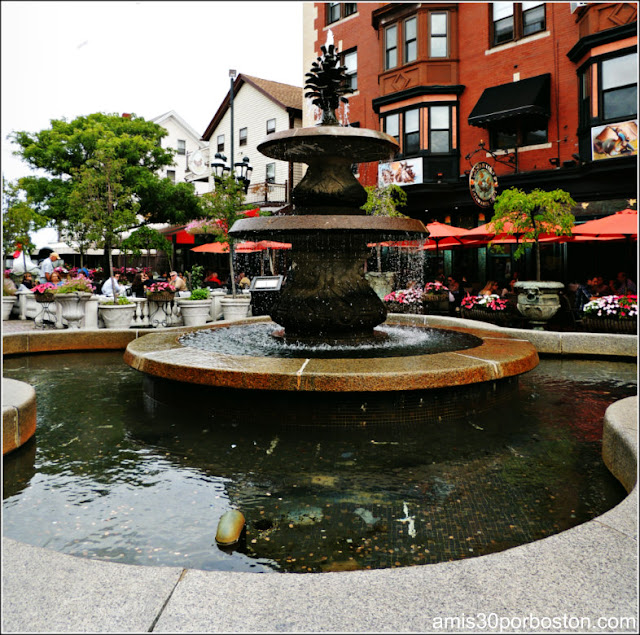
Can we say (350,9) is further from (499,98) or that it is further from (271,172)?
(271,172)

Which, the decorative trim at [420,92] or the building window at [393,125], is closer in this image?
the decorative trim at [420,92]

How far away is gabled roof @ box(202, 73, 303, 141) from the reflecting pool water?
3312cm

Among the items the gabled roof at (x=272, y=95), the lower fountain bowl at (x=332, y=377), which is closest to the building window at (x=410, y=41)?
the gabled roof at (x=272, y=95)

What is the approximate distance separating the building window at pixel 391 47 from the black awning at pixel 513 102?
17.3ft

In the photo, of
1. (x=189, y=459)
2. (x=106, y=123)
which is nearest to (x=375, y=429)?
(x=189, y=459)

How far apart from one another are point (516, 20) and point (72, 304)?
65.0 feet

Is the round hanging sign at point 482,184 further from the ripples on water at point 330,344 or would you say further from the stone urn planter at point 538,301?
the ripples on water at point 330,344

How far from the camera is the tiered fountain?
18.5 ft

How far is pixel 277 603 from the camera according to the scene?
2072 millimetres

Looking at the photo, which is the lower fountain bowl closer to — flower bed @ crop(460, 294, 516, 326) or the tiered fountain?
the tiered fountain

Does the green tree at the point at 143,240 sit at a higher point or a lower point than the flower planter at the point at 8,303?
higher

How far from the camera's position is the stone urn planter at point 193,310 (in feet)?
45.3

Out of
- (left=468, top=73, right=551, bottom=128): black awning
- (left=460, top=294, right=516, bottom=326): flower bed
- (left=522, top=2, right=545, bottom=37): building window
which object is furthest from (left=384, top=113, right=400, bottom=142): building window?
(left=460, top=294, right=516, bottom=326): flower bed

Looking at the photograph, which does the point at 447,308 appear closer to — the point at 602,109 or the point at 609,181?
the point at 609,181
